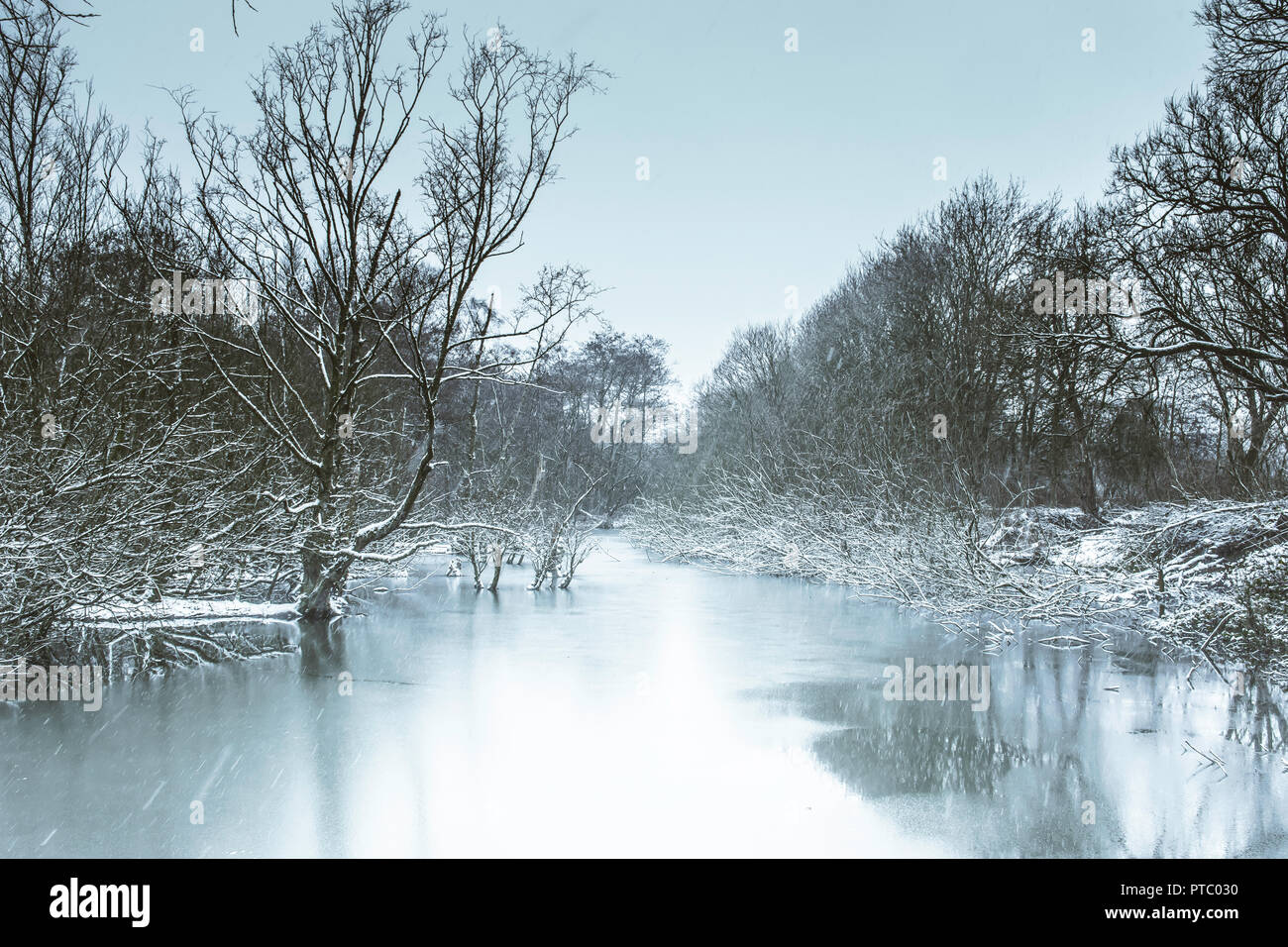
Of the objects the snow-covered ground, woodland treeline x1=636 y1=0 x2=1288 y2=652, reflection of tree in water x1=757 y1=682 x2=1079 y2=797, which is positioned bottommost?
reflection of tree in water x1=757 y1=682 x2=1079 y2=797

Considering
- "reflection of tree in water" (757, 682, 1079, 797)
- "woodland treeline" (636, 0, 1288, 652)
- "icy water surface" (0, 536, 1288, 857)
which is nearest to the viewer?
"icy water surface" (0, 536, 1288, 857)

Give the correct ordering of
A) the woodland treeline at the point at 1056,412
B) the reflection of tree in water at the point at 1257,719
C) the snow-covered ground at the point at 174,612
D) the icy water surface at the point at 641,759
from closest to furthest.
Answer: the icy water surface at the point at 641,759 → the reflection of tree in water at the point at 1257,719 → the snow-covered ground at the point at 174,612 → the woodland treeline at the point at 1056,412

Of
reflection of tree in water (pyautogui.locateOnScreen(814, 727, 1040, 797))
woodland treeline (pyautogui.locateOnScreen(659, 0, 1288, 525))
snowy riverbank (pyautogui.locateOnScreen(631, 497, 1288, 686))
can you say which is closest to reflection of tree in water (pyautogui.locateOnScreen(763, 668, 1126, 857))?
reflection of tree in water (pyautogui.locateOnScreen(814, 727, 1040, 797))

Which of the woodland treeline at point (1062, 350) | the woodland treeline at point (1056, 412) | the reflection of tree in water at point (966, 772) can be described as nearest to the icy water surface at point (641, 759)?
the reflection of tree in water at point (966, 772)

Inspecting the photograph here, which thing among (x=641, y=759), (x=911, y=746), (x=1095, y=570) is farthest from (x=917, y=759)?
→ (x=1095, y=570)

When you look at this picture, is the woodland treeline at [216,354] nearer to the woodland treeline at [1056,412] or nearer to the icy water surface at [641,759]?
the icy water surface at [641,759]

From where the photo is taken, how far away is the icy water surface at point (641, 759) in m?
5.04

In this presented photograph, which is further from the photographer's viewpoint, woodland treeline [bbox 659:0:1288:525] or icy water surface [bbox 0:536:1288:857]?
woodland treeline [bbox 659:0:1288:525]

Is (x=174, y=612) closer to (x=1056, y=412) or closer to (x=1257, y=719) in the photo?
(x=1257, y=719)

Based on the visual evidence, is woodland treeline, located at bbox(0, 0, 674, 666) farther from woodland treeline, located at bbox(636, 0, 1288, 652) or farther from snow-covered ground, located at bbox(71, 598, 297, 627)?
woodland treeline, located at bbox(636, 0, 1288, 652)

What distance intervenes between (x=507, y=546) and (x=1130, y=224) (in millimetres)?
12425

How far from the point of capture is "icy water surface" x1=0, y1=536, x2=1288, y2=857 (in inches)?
198
